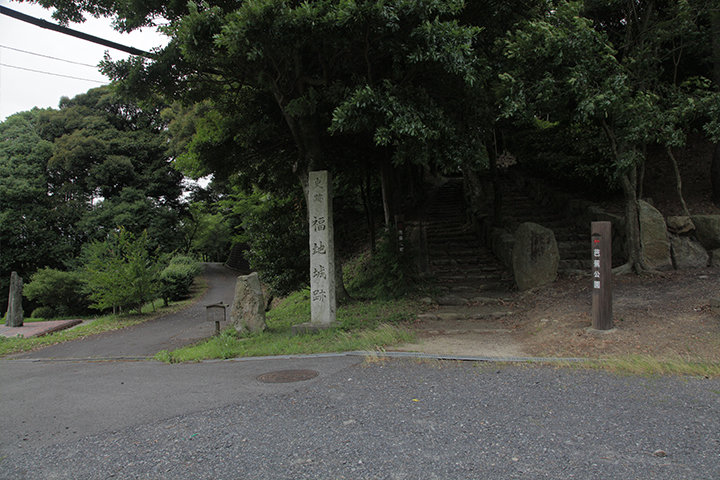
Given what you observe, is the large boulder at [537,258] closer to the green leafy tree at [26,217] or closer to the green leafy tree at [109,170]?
the green leafy tree at [109,170]

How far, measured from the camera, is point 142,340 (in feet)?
33.1

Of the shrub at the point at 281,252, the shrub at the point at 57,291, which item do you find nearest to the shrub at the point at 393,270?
the shrub at the point at 281,252

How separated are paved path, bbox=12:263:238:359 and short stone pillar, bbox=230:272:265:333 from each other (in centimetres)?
156

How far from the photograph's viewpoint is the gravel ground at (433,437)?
9.34 feet

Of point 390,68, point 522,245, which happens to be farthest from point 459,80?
point 522,245

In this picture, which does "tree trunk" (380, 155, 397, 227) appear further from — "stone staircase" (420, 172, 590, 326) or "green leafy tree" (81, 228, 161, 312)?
"green leafy tree" (81, 228, 161, 312)

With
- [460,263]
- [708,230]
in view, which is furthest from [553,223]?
[708,230]

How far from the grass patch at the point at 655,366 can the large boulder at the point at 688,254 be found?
4993mm

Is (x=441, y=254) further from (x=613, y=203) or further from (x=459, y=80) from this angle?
(x=459, y=80)

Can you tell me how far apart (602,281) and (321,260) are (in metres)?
4.47

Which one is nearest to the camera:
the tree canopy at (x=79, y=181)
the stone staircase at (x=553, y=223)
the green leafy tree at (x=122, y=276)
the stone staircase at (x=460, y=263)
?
the stone staircase at (x=460, y=263)

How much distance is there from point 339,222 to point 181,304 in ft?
24.3

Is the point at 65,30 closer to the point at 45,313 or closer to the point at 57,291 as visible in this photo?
the point at 57,291

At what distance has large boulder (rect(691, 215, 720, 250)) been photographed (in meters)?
8.83
